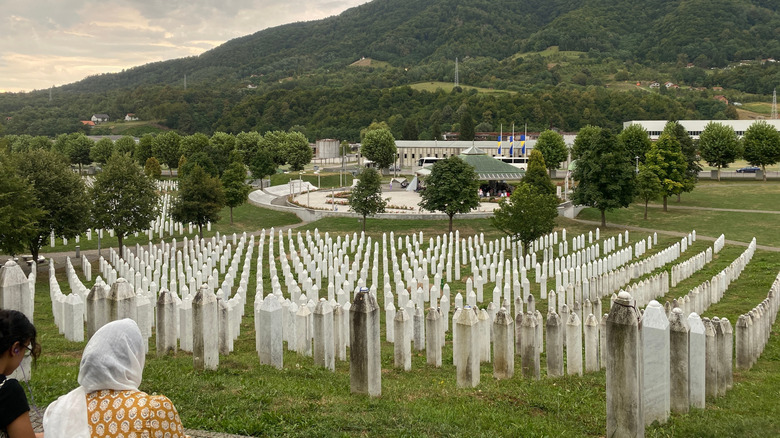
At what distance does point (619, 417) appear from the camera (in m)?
7.09

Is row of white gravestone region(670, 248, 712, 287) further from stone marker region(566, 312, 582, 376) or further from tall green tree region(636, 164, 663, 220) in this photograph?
tall green tree region(636, 164, 663, 220)

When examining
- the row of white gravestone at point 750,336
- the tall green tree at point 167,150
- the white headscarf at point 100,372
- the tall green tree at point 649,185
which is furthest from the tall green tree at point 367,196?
the tall green tree at point 167,150

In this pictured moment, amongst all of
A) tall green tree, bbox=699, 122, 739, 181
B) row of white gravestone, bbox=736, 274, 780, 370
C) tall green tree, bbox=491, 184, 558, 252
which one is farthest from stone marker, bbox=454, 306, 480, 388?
tall green tree, bbox=699, 122, 739, 181

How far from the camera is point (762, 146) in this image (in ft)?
226

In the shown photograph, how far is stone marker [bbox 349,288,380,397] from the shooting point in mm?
8609

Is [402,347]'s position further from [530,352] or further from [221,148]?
[221,148]

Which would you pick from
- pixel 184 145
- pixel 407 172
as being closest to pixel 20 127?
pixel 184 145

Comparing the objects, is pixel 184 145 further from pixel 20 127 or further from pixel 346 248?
pixel 20 127

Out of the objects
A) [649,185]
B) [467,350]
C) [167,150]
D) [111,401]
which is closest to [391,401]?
[467,350]

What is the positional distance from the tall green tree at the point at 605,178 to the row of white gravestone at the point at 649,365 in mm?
35640

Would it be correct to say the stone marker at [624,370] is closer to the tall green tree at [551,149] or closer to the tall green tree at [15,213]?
the tall green tree at [15,213]

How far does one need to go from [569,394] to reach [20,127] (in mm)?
173899

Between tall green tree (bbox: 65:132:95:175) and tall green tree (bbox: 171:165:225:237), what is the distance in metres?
66.0

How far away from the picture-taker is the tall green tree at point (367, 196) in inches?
1633
